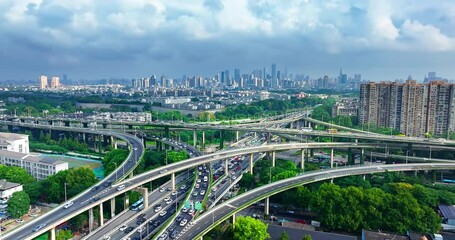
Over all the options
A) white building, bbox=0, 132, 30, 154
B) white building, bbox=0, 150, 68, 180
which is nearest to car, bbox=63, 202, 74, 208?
white building, bbox=0, 150, 68, 180

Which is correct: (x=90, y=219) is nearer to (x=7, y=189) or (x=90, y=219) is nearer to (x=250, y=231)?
(x=7, y=189)

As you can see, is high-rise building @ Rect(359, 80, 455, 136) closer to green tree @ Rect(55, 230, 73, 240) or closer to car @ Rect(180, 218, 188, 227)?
car @ Rect(180, 218, 188, 227)

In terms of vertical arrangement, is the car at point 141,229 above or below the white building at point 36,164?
below

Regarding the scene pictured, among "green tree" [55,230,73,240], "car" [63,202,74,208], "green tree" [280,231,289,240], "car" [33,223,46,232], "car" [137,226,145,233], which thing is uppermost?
"car" [63,202,74,208]

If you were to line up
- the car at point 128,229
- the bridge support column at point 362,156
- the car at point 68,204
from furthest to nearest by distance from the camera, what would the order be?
the bridge support column at point 362,156, the car at point 68,204, the car at point 128,229

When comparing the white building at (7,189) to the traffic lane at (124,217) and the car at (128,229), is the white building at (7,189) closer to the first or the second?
the traffic lane at (124,217)

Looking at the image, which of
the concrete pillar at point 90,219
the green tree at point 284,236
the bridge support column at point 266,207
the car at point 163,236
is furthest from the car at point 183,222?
the bridge support column at point 266,207

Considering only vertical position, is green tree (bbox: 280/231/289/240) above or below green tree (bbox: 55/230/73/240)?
above
